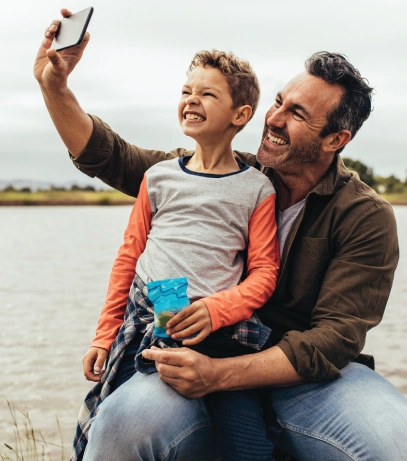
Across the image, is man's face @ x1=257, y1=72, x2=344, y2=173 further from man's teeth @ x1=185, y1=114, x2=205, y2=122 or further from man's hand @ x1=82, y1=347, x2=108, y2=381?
man's hand @ x1=82, y1=347, x2=108, y2=381

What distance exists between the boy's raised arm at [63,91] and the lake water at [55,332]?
142 inches

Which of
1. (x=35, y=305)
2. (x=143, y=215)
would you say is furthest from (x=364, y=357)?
(x=35, y=305)

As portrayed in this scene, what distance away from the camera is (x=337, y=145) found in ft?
10.4

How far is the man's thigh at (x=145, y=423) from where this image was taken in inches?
88.7

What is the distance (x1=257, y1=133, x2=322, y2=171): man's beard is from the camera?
2994mm

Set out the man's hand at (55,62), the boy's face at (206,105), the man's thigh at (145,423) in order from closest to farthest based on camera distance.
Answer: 1. the man's thigh at (145,423)
2. the man's hand at (55,62)
3. the boy's face at (206,105)

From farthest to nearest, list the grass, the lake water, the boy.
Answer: the lake water, the grass, the boy

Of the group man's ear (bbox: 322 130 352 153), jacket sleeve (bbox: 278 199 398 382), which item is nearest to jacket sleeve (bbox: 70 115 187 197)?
man's ear (bbox: 322 130 352 153)

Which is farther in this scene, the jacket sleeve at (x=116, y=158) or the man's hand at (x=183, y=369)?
the jacket sleeve at (x=116, y=158)

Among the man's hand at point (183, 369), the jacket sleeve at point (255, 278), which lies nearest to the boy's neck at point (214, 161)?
the jacket sleeve at point (255, 278)

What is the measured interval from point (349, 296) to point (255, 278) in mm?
417

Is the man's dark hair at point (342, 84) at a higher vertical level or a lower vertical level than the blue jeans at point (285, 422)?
higher

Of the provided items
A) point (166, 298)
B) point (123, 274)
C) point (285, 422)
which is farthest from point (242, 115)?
point (285, 422)

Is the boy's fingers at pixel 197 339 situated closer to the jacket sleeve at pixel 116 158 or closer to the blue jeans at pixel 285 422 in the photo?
the blue jeans at pixel 285 422
